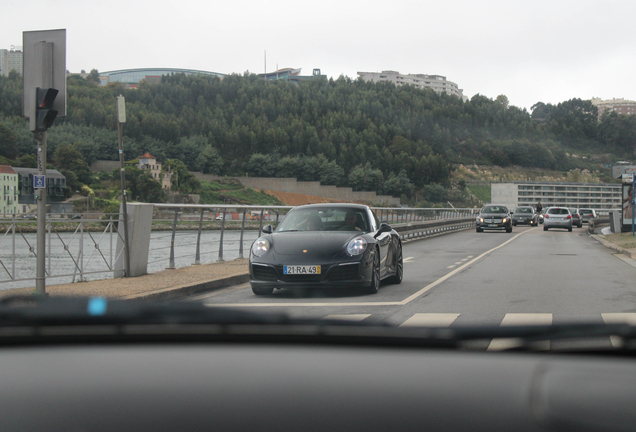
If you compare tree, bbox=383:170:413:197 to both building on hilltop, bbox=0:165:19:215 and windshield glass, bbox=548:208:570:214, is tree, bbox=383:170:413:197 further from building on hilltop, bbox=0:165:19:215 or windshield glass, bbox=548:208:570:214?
building on hilltop, bbox=0:165:19:215

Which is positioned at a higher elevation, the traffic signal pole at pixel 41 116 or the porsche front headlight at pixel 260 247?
the traffic signal pole at pixel 41 116

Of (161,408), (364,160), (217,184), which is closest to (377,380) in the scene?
(161,408)

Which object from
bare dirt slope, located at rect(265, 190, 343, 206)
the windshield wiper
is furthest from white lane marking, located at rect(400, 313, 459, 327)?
bare dirt slope, located at rect(265, 190, 343, 206)

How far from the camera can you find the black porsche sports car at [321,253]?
10.1 metres

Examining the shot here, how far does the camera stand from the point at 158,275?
12.4m

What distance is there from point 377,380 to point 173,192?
15265 cm

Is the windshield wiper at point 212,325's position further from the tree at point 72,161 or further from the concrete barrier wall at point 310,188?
the concrete barrier wall at point 310,188

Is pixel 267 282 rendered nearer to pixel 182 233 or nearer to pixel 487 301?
pixel 487 301

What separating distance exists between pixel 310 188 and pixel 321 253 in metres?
159

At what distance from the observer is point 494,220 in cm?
4012

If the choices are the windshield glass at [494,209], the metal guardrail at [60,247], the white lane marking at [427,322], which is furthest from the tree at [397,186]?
the white lane marking at [427,322]

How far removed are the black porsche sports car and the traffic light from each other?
3775 millimetres

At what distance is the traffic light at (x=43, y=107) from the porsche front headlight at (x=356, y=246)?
15.3ft

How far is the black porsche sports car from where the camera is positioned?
10.1m
